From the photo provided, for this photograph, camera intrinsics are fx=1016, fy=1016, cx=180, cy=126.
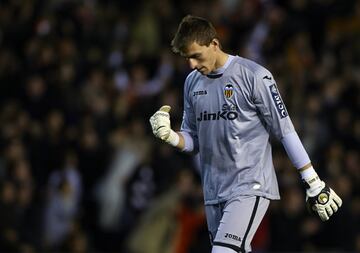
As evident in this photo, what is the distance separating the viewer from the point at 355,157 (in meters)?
14.0

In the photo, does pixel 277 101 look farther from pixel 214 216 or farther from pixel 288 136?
pixel 214 216

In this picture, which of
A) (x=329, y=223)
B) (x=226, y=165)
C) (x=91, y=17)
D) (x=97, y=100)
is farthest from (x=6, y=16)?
(x=226, y=165)

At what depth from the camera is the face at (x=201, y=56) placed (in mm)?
7441

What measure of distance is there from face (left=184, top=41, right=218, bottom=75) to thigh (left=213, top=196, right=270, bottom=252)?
3.30 ft

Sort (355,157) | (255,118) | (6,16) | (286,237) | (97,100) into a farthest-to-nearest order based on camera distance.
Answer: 1. (6,16)
2. (97,100)
3. (355,157)
4. (286,237)
5. (255,118)

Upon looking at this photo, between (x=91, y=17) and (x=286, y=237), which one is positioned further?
(x=91, y=17)

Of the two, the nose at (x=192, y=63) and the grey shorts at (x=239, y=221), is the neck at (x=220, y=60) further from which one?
the grey shorts at (x=239, y=221)

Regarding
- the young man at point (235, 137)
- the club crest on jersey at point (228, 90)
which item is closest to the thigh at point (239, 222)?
the young man at point (235, 137)

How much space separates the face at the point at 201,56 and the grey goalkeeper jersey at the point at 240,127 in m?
0.16

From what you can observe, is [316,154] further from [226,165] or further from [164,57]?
[226,165]

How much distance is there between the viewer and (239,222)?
7.48 metres

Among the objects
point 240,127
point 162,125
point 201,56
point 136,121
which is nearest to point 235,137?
point 240,127

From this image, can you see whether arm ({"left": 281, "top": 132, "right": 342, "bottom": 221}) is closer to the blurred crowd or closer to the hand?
the hand

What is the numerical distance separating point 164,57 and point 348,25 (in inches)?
127
